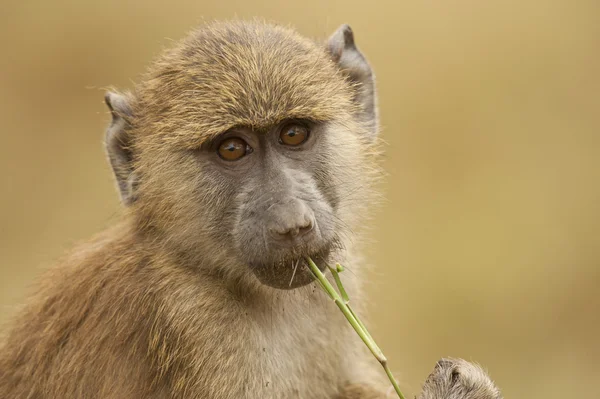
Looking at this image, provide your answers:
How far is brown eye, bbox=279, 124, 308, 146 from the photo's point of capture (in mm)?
5852

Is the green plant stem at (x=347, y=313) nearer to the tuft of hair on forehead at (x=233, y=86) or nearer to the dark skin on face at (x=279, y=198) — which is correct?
the dark skin on face at (x=279, y=198)

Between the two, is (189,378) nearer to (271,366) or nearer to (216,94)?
(271,366)

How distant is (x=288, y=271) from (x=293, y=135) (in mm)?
880

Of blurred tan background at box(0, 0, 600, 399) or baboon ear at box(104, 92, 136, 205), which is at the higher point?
baboon ear at box(104, 92, 136, 205)

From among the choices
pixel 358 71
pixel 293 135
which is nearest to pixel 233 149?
pixel 293 135

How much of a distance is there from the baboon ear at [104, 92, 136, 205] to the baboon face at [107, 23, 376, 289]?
0.06 ft

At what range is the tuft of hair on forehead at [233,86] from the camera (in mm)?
5770

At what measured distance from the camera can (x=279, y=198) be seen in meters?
5.40

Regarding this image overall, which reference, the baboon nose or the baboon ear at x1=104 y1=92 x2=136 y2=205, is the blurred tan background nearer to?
the baboon ear at x1=104 y1=92 x2=136 y2=205

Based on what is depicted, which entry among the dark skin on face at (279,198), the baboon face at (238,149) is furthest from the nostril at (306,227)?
the baboon face at (238,149)

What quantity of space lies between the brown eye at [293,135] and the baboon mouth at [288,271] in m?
0.72

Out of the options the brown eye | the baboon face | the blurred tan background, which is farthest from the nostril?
the blurred tan background

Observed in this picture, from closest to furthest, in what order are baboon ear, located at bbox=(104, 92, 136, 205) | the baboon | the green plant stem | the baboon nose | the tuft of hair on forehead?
the baboon nose
the green plant stem
the baboon
the tuft of hair on forehead
baboon ear, located at bbox=(104, 92, 136, 205)

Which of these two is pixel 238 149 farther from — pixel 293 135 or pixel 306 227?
pixel 306 227
